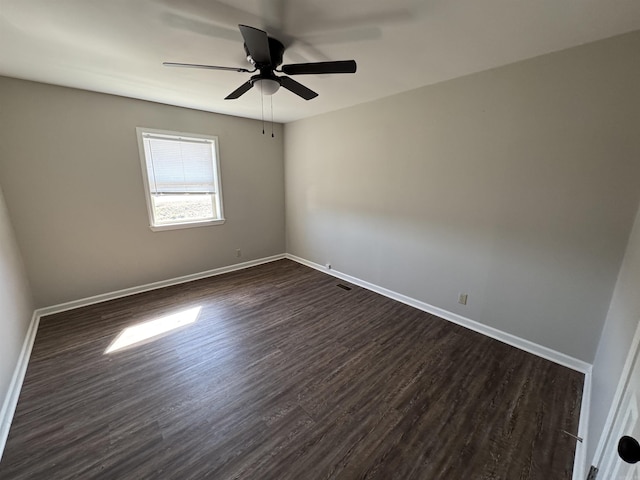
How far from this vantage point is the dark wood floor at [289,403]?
4.82ft

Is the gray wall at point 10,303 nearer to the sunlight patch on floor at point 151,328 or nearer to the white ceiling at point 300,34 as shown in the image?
the sunlight patch on floor at point 151,328

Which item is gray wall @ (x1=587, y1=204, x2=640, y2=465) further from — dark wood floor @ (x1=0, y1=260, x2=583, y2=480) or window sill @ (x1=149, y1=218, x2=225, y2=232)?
window sill @ (x1=149, y1=218, x2=225, y2=232)

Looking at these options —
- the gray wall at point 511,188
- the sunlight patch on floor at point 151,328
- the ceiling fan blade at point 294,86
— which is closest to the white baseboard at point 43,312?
the sunlight patch on floor at point 151,328

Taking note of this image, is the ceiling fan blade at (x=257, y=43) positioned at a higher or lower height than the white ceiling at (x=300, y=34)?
lower

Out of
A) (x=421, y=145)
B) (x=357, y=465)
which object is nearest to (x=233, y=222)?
(x=421, y=145)

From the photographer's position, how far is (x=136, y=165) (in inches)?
131

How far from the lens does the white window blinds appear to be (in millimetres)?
Answer: 3482

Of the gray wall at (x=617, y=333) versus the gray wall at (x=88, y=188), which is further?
the gray wall at (x=88, y=188)

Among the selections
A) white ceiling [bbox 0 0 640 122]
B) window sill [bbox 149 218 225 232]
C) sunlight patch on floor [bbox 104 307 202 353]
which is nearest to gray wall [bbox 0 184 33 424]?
sunlight patch on floor [bbox 104 307 202 353]

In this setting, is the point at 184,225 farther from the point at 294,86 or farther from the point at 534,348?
the point at 534,348

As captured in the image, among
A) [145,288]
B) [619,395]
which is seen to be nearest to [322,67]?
[619,395]

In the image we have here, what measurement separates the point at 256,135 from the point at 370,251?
8.92ft

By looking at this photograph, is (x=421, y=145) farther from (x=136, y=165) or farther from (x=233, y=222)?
(x=136, y=165)

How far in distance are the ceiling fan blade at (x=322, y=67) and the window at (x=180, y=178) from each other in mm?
2523
